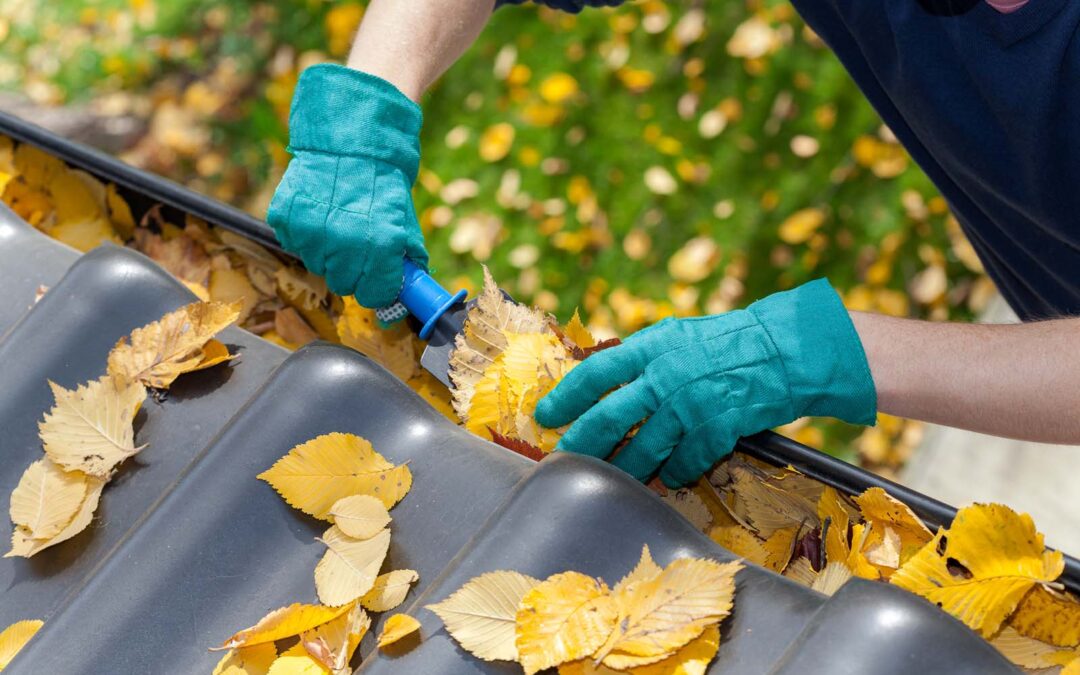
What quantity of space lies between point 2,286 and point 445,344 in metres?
0.63

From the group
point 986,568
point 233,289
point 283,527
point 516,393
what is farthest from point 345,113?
point 986,568

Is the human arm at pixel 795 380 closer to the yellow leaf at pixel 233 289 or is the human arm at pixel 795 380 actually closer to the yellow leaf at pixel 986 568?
the yellow leaf at pixel 986 568

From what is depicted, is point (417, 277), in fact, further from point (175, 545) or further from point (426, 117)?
point (426, 117)

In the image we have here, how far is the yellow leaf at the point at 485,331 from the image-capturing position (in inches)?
50.0

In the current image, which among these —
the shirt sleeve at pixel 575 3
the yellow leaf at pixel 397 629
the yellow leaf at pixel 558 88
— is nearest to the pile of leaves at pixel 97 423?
the yellow leaf at pixel 397 629

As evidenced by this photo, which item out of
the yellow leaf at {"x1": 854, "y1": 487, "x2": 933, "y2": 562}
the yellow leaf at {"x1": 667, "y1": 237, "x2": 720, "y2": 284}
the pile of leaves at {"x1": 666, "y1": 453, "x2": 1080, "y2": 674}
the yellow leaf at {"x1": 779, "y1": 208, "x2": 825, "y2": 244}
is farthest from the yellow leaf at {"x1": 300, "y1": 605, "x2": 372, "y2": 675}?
the yellow leaf at {"x1": 779, "y1": 208, "x2": 825, "y2": 244}

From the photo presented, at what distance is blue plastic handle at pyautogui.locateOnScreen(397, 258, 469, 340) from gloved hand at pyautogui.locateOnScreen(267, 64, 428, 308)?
1cm

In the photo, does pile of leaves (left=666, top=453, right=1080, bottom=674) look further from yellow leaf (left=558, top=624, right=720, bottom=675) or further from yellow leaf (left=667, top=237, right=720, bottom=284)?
yellow leaf (left=667, top=237, right=720, bottom=284)

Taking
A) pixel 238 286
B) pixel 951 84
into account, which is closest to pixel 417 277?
pixel 238 286

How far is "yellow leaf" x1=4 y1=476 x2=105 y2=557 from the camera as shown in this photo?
43.8 inches

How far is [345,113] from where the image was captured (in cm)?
145

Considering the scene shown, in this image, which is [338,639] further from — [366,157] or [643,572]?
[366,157]

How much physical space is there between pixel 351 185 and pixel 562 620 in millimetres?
780

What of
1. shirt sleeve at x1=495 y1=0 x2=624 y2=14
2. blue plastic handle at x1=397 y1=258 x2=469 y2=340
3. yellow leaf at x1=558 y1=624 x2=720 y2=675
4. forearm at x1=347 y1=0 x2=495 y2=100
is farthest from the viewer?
shirt sleeve at x1=495 y1=0 x2=624 y2=14
